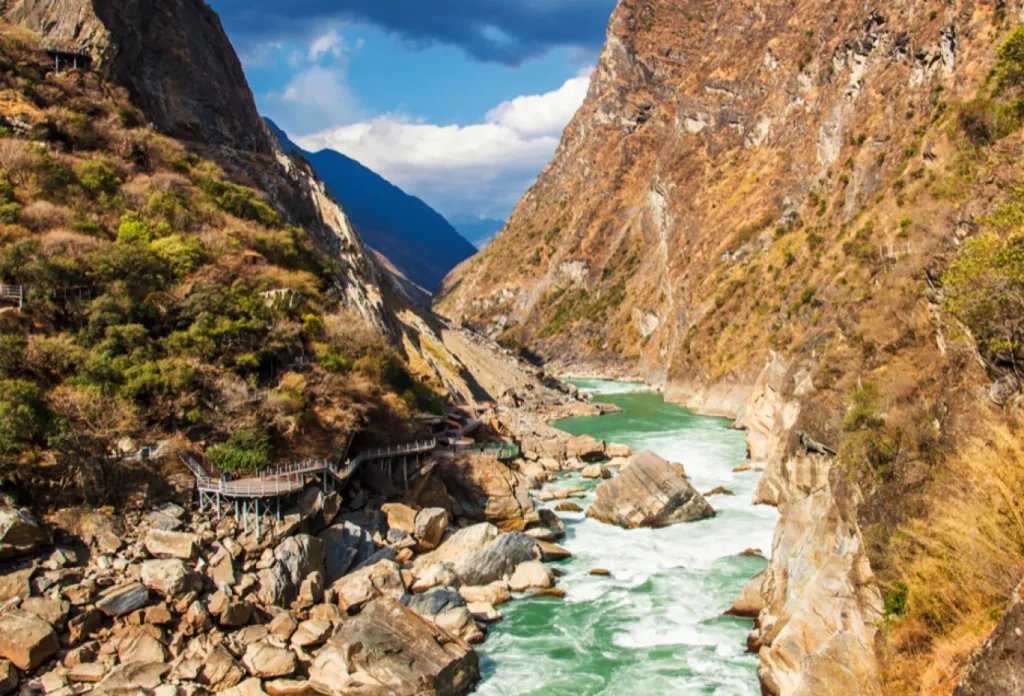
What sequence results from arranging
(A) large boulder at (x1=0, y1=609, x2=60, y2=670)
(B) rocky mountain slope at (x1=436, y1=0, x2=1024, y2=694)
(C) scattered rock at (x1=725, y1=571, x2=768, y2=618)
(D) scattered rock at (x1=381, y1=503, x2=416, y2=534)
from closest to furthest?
1. (B) rocky mountain slope at (x1=436, y1=0, x2=1024, y2=694)
2. (A) large boulder at (x1=0, y1=609, x2=60, y2=670)
3. (C) scattered rock at (x1=725, y1=571, x2=768, y2=618)
4. (D) scattered rock at (x1=381, y1=503, x2=416, y2=534)

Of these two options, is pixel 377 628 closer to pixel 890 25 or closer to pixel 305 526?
pixel 305 526

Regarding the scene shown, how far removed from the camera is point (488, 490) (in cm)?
3566

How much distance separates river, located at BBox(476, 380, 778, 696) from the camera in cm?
2045

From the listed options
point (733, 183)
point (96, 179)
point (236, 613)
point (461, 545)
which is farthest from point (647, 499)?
point (733, 183)

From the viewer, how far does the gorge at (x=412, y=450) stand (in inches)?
704

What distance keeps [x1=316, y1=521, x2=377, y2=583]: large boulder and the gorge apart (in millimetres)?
156

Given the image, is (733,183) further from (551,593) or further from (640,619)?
(640,619)

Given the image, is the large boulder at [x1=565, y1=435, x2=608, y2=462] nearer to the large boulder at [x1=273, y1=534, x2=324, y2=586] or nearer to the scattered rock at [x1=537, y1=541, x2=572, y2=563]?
the scattered rock at [x1=537, y1=541, x2=572, y2=563]

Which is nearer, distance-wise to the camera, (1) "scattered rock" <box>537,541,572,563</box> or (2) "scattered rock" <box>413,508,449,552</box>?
(2) "scattered rock" <box>413,508,449,552</box>

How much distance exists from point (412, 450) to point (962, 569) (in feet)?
84.3

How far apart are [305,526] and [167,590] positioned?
5.91 m

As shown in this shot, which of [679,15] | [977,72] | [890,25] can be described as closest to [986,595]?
[977,72]

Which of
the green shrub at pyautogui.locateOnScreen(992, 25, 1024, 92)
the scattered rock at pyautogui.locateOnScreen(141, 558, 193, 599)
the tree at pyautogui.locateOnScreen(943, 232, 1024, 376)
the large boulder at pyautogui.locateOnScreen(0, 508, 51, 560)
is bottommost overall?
the scattered rock at pyautogui.locateOnScreen(141, 558, 193, 599)

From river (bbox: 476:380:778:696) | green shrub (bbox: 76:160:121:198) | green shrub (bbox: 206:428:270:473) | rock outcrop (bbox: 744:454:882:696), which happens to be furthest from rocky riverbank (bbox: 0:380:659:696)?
green shrub (bbox: 76:160:121:198)
